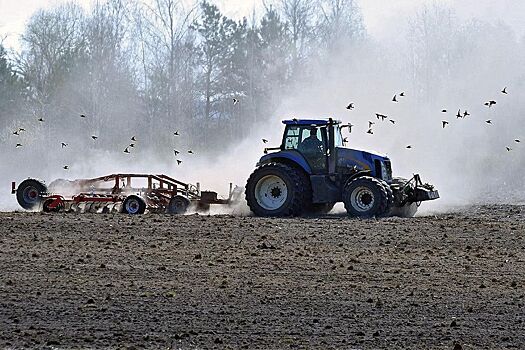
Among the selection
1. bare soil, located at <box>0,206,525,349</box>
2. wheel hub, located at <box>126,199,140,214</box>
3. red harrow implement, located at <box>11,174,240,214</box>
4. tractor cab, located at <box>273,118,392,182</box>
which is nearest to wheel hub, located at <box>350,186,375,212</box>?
tractor cab, located at <box>273,118,392,182</box>

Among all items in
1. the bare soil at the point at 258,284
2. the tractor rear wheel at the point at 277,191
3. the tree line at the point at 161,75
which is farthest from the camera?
the tree line at the point at 161,75

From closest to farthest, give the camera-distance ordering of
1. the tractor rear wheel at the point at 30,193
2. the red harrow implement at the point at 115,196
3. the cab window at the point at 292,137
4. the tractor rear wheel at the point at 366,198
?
the tractor rear wheel at the point at 366,198
the red harrow implement at the point at 115,196
the cab window at the point at 292,137
the tractor rear wheel at the point at 30,193

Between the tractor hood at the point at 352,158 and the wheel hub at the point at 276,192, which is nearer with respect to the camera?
the tractor hood at the point at 352,158

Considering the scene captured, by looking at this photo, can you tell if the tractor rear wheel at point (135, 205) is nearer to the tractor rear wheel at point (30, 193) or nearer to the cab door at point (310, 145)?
the tractor rear wheel at point (30, 193)

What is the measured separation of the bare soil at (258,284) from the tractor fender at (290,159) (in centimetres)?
334

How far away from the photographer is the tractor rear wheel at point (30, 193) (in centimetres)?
2825

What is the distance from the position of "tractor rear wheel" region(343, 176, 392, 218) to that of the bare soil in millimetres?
2192

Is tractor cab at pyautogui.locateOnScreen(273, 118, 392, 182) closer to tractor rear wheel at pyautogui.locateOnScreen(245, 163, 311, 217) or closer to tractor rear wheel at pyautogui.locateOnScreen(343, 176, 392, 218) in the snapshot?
tractor rear wheel at pyautogui.locateOnScreen(245, 163, 311, 217)

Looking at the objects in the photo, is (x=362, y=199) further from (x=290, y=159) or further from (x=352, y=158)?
(x=290, y=159)

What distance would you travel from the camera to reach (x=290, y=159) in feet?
→ 87.8

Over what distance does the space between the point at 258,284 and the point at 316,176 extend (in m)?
11.8

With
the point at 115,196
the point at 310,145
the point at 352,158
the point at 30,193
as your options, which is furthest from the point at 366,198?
the point at 30,193

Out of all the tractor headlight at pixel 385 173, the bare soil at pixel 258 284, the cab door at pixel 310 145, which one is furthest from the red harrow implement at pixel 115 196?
the tractor headlight at pixel 385 173

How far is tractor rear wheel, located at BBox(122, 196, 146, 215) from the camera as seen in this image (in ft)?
85.4
